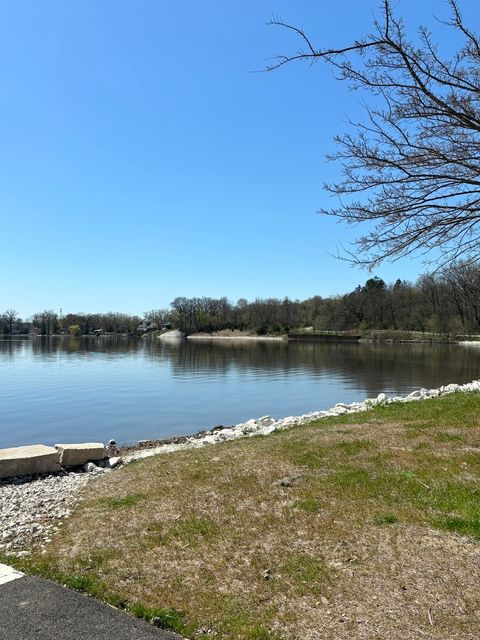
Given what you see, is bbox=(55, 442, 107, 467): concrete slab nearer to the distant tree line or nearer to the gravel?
the gravel

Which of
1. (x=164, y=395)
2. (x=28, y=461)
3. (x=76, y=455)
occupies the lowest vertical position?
(x=164, y=395)

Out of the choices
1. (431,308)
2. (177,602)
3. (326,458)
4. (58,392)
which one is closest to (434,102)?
(326,458)

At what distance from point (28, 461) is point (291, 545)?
625cm

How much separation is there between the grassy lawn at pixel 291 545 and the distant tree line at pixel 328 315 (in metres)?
76.5

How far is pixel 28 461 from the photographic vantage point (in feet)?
31.5

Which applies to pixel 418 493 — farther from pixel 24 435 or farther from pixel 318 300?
pixel 318 300

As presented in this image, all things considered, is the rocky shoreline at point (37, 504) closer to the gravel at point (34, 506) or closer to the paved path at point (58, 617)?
the gravel at point (34, 506)

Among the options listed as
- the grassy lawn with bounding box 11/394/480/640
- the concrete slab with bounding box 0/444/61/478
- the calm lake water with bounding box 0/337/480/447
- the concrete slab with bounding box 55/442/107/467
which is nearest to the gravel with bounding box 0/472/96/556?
the concrete slab with bounding box 0/444/61/478

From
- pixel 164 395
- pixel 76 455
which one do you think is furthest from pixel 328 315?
pixel 76 455

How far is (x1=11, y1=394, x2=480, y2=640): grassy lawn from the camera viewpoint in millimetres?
3902

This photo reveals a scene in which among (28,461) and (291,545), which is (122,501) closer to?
(291,545)

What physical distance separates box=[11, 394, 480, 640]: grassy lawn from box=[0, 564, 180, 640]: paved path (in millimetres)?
155

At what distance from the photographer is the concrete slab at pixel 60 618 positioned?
369 cm

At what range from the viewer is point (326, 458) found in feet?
27.9
